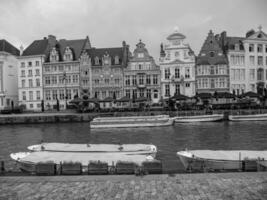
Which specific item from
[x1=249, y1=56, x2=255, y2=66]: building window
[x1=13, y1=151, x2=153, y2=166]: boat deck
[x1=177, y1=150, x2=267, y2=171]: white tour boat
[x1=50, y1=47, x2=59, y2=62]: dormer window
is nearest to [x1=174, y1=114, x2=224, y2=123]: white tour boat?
[x1=249, y1=56, x2=255, y2=66]: building window

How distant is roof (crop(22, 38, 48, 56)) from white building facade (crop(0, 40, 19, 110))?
4758mm

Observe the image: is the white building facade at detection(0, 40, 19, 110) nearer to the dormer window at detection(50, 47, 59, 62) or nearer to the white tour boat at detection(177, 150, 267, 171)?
the dormer window at detection(50, 47, 59, 62)

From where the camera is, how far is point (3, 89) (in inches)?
2340

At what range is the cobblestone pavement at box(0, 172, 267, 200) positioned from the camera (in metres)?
7.66

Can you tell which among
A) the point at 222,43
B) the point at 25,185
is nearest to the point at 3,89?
the point at 222,43

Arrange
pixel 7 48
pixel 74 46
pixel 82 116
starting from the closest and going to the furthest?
pixel 82 116, pixel 74 46, pixel 7 48

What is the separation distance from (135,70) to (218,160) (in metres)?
41.8

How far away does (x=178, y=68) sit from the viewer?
51500mm

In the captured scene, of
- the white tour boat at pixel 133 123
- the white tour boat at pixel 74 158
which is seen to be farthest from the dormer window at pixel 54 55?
the white tour boat at pixel 74 158

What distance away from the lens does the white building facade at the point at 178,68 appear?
51.0 metres

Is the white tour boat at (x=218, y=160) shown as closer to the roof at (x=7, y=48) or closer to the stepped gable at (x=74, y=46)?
the stepped gable at (x=74, y=46)

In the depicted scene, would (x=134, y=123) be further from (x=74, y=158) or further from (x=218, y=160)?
(x=218, y=160)

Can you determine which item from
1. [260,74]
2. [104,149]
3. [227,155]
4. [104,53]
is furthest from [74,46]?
[227,155]

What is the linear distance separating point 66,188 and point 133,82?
4570 cm
